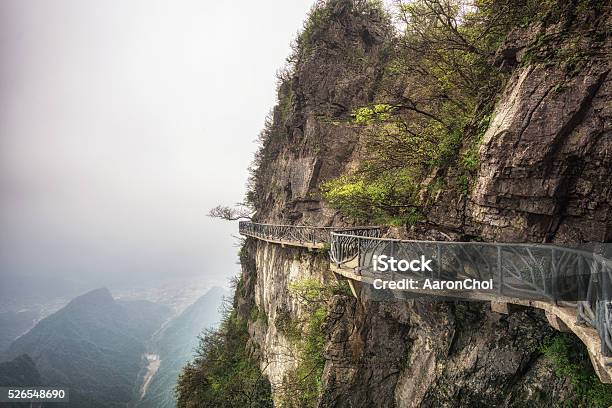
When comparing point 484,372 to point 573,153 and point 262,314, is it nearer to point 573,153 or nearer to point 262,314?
point 573,153

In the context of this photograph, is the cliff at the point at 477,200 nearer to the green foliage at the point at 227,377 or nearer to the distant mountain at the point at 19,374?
the green foliage at the point at 227,377

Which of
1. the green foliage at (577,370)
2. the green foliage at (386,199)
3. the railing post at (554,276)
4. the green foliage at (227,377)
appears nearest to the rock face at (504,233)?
the green foliage at (577,370)

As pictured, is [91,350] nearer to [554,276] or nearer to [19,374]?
[19,374]

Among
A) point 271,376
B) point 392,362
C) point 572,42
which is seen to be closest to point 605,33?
point 572,42

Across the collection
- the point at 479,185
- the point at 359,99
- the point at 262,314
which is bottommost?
the point at 262,314

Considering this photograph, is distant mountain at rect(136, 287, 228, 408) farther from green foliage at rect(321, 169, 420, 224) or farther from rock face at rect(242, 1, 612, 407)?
green foliage at rect(321, 169, 420, 224)

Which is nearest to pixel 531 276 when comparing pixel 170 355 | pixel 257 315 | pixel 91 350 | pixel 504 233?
pixel 504 233
